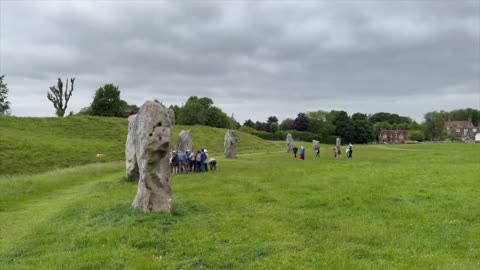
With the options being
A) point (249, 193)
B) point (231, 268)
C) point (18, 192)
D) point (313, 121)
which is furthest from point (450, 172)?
point (313, 121)

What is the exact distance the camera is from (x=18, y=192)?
82.1 ft

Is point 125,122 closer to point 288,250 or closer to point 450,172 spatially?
point 450,172

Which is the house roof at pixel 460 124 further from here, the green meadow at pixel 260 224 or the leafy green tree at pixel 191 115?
the green meadow at pixel 260 224

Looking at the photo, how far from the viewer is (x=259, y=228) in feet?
47.3

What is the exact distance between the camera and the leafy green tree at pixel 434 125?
496ft

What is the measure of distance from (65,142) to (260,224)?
5081cm

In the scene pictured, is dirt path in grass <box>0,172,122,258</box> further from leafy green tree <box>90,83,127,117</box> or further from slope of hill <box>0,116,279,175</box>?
leafy green tree <box>90,83,127,117</box>

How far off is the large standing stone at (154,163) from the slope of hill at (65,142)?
29371mm

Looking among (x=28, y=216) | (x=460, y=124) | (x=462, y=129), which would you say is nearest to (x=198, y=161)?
(x=28, y=216)

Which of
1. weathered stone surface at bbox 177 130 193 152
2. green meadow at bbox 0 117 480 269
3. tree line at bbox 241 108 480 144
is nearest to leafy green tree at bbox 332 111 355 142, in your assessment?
tree line at bbox 241 108 480 144

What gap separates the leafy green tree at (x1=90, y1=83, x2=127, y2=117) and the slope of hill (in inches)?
763

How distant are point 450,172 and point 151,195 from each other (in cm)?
1948

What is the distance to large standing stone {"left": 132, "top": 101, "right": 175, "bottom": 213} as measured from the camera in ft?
55.0

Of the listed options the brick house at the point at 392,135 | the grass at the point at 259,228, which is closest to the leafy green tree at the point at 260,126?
the brick house at the point at 392,135
